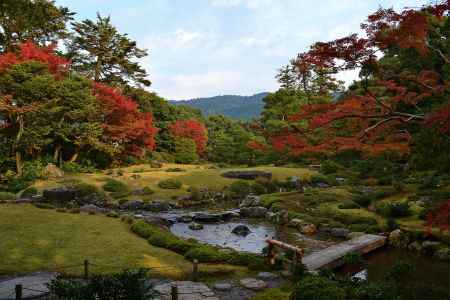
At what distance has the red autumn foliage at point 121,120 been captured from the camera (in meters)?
32.4

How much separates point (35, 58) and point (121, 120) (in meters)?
8.53

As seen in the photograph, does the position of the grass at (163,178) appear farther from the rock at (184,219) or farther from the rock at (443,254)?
the rock at (443,254)

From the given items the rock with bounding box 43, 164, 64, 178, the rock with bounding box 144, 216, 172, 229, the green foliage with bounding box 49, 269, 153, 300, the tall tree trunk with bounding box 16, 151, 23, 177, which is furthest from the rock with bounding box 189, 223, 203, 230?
the tall tree trunk with bounding box 16, 151, 23, 177

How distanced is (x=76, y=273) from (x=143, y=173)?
69.6 feet

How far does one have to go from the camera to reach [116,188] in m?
25.4

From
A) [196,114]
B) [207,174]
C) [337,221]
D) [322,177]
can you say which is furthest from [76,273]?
[196,114]

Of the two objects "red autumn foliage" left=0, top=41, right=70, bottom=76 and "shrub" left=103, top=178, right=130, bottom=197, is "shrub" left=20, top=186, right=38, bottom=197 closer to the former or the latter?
"shrub" left=103, top=178, right=130, bottom=197

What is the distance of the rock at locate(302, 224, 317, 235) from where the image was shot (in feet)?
57.4

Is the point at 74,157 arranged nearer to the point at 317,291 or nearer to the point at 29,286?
the point at 29,286

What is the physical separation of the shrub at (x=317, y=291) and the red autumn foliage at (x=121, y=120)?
27.3m

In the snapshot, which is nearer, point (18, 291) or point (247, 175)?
point (18, 291)

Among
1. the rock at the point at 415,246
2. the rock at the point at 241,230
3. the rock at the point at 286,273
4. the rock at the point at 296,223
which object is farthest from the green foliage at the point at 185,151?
the rock at the point at 286,273

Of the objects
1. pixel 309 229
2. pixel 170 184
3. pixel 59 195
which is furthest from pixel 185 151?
pixel 309 229

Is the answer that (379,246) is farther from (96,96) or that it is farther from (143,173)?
(96,96)
